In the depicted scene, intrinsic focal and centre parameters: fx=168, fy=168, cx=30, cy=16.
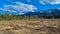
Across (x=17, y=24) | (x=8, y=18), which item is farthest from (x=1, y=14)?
(x=17, y=24)

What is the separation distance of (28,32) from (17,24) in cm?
56

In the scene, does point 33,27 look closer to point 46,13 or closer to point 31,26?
point 31,26

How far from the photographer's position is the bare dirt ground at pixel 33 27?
412 centimetres

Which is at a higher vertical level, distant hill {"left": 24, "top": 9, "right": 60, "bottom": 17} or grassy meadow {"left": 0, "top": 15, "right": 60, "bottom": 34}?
distant hill {"left": 24, "top": 9, "right": 60, "bottom": 17}

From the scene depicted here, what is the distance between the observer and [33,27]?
4438 mm

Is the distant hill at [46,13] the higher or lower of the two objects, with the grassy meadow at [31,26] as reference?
higher

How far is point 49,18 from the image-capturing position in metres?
5.03

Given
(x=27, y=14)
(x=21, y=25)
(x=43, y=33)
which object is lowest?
(x=43, y=33)

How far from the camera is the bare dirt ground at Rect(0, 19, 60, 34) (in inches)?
162

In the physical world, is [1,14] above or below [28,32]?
above

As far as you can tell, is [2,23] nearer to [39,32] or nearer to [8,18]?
[8,18]

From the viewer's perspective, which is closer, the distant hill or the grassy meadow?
the grassy meadow

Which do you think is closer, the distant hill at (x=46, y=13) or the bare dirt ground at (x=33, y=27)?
the bare dirt ground at (x=33, y=27)

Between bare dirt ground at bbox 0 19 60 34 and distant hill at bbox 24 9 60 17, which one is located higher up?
distant hill at bbox 24 9 60 17
